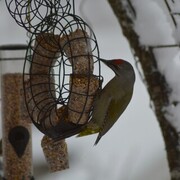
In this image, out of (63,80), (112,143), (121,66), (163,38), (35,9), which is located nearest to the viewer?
(163,38)

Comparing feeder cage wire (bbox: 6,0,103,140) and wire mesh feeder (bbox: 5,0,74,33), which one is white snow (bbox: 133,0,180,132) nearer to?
feeder cage wire (bbox: 6,0,103,140)

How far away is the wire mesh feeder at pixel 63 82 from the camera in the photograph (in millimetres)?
3230

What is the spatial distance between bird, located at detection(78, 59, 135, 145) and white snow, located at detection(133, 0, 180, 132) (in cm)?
51

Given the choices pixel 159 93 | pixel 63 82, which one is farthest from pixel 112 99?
pixel 159 93

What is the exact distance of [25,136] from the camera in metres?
4.23

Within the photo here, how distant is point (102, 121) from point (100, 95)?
0.14 meters

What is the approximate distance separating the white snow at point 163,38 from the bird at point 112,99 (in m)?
0.51

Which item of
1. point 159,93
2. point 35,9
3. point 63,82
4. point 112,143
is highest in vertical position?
point 35,9

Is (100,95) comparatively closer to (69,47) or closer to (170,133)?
(69,47)

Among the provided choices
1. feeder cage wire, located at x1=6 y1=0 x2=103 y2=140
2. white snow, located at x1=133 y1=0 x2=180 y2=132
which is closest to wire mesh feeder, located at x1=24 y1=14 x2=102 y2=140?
feeder cage wire, located at x1=6 y1=0 x2=103 y2=140

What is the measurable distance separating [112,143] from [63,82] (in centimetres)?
295

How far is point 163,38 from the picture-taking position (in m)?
2.74

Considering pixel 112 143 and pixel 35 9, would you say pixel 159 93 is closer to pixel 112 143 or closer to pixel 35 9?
pixel 35 9

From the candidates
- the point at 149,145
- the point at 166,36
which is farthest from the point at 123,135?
the point at 166,36
